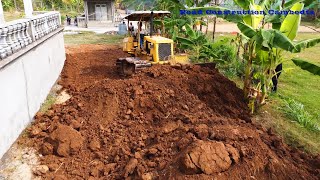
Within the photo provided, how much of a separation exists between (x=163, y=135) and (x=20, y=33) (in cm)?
420

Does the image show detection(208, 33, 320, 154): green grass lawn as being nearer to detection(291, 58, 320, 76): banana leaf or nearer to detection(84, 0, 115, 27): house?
detection(291, 58, 320, 76): banana leaf

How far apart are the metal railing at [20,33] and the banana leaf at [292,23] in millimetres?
5842

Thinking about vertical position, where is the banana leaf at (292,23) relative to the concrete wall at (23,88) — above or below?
above

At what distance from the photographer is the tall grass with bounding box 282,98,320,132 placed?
21.6 feet

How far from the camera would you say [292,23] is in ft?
20.0

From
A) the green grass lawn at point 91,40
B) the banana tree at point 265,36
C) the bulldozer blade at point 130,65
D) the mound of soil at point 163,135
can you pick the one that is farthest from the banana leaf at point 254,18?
the green grass lawn at point 91,40

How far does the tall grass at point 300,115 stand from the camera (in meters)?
6.59

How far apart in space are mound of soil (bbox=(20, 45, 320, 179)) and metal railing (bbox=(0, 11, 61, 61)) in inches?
71.5

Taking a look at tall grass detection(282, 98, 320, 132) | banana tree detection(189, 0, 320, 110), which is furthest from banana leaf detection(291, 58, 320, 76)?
tall grass detection(282, 98, 320, 132)

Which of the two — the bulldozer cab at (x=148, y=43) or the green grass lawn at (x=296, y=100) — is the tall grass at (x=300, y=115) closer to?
the green grass lawn at (x=296, y=100)

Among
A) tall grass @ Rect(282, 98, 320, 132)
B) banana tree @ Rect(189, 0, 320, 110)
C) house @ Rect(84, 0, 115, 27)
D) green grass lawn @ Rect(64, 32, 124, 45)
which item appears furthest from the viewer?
house @ Rect(84, 0, 115, 27)

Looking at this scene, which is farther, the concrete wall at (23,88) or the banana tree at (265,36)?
the banana tree at (265,36)

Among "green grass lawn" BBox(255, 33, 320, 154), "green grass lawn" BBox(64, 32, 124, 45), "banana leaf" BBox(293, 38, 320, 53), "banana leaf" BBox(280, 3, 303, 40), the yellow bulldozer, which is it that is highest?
"banana leaf" BBox(280, 3, 303, 40)

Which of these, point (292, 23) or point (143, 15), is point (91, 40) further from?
point (292, 23)
